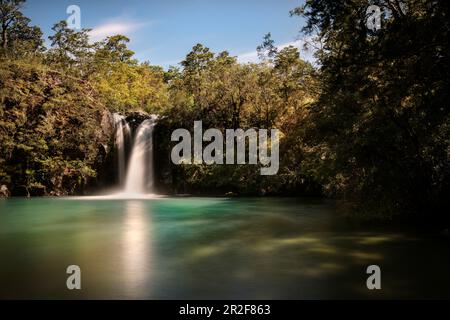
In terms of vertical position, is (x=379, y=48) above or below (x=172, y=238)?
above

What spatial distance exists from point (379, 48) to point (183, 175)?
21915 mm

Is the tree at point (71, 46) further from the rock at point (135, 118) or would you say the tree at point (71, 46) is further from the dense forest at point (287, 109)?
the rock at point (135, 118)

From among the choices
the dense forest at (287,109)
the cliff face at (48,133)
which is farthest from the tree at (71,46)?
the cliff face at (48,133)

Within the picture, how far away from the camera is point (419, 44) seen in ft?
23.8

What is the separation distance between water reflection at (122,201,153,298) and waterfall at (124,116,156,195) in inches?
559

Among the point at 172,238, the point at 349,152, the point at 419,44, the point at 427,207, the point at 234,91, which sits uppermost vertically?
the point at 234,91

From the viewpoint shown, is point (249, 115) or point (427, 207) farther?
point (249, 115)

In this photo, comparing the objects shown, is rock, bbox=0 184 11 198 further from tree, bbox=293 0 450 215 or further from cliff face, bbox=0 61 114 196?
tree, bbox=293 0 450 215

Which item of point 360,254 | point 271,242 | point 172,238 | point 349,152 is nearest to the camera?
point 360,254

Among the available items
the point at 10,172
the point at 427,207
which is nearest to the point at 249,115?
the point at 10,172

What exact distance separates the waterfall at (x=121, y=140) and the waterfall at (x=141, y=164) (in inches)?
16.9

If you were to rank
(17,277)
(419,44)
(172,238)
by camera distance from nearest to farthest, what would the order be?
(17,277) < (419,44) < (172,238)

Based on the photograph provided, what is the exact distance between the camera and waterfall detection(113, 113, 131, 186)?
27.9 metres
